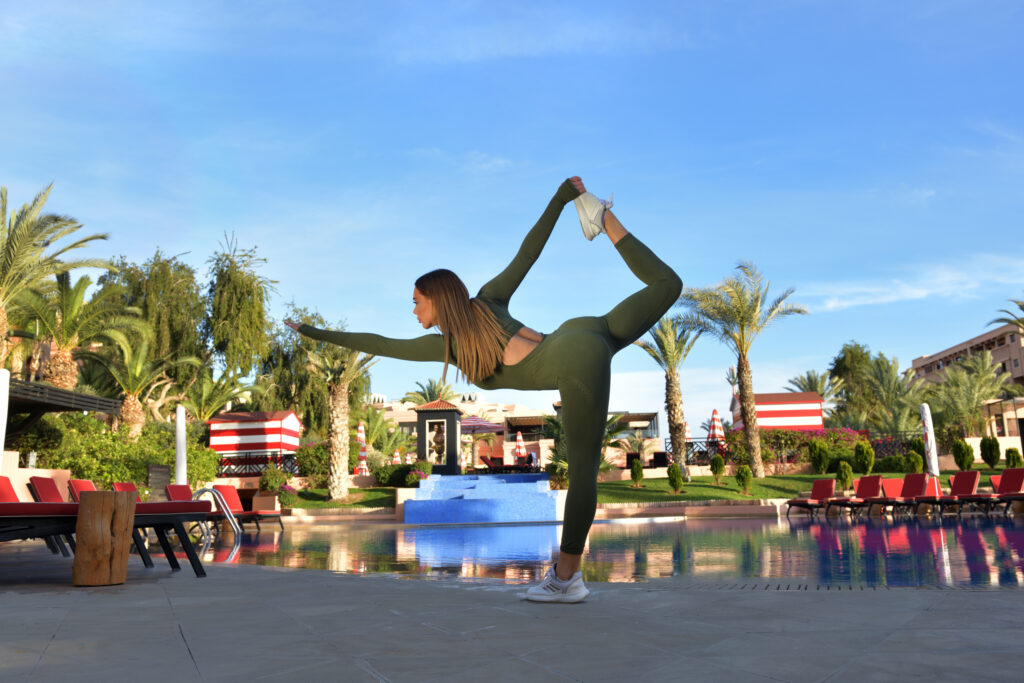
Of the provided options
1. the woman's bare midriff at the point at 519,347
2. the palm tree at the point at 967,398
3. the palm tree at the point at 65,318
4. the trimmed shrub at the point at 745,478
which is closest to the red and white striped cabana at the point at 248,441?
the palm tree at the point at 65,318

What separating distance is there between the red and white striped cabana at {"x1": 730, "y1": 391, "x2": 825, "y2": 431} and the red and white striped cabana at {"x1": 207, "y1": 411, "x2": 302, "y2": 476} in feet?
68.3

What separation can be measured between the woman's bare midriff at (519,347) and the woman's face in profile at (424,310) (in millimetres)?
419

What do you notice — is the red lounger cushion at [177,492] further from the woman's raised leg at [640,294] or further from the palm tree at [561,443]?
the palm tree at [561,443]

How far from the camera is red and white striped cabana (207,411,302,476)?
30547mm

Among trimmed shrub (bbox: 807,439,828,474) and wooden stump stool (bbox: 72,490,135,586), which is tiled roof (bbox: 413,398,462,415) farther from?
wooden stump stool (bbox: 72,490,135,586)

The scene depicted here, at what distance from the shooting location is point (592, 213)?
13.0 feet

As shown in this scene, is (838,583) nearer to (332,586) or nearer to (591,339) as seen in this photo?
(591,339)

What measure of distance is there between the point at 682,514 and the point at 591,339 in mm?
17603

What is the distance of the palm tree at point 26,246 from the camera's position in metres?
17.8

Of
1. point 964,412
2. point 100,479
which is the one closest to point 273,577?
point 100,479

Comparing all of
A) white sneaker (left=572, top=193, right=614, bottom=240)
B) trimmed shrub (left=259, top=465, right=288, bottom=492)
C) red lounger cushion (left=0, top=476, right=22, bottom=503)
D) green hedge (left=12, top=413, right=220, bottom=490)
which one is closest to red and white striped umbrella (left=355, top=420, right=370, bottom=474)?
trimmed shrub (left=259, top=465, right=288, bottom=492)

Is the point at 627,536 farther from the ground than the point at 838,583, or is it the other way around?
the point at 838,583

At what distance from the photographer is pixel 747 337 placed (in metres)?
25.1

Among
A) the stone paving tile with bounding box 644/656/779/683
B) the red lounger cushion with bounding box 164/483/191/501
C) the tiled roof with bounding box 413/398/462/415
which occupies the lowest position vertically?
the red lounger cushion with bounding box 164/483/191/501
